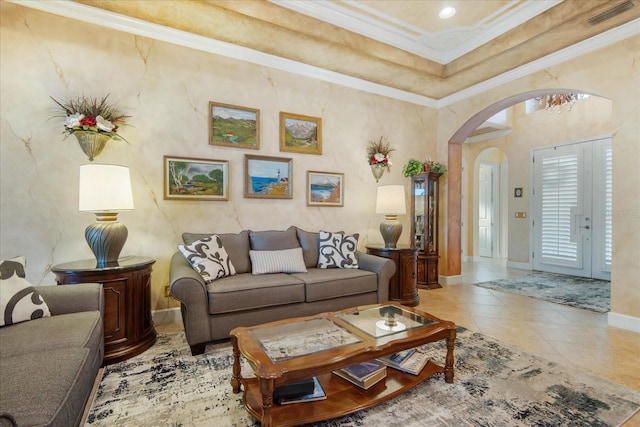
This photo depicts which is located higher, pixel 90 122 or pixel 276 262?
pixel 90 122

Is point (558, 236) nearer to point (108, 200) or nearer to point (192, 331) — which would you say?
point (192, 331)

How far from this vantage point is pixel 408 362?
1968 millimetres

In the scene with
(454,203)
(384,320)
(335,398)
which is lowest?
(335,398)

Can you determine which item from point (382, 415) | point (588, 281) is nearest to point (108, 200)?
point (382, 415)

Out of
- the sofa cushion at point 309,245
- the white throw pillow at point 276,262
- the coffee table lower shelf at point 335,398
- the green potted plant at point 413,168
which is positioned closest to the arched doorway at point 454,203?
the green potted plant at point 413,168

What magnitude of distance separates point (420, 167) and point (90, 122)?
13.4ft

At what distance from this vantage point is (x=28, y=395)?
3.59 feet

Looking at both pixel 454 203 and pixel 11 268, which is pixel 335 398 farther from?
pixel 454 203

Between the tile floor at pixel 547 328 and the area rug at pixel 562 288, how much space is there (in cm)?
26

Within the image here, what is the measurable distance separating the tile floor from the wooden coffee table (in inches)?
46.9

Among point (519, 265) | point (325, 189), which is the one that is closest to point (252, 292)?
point (325, 189)

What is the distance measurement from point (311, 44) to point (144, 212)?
259 centimetres

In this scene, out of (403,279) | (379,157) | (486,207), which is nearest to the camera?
(403,279)

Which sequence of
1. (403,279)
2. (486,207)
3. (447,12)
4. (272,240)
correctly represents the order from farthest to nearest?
(486,207), (403,279), (272,240), (447,12)
